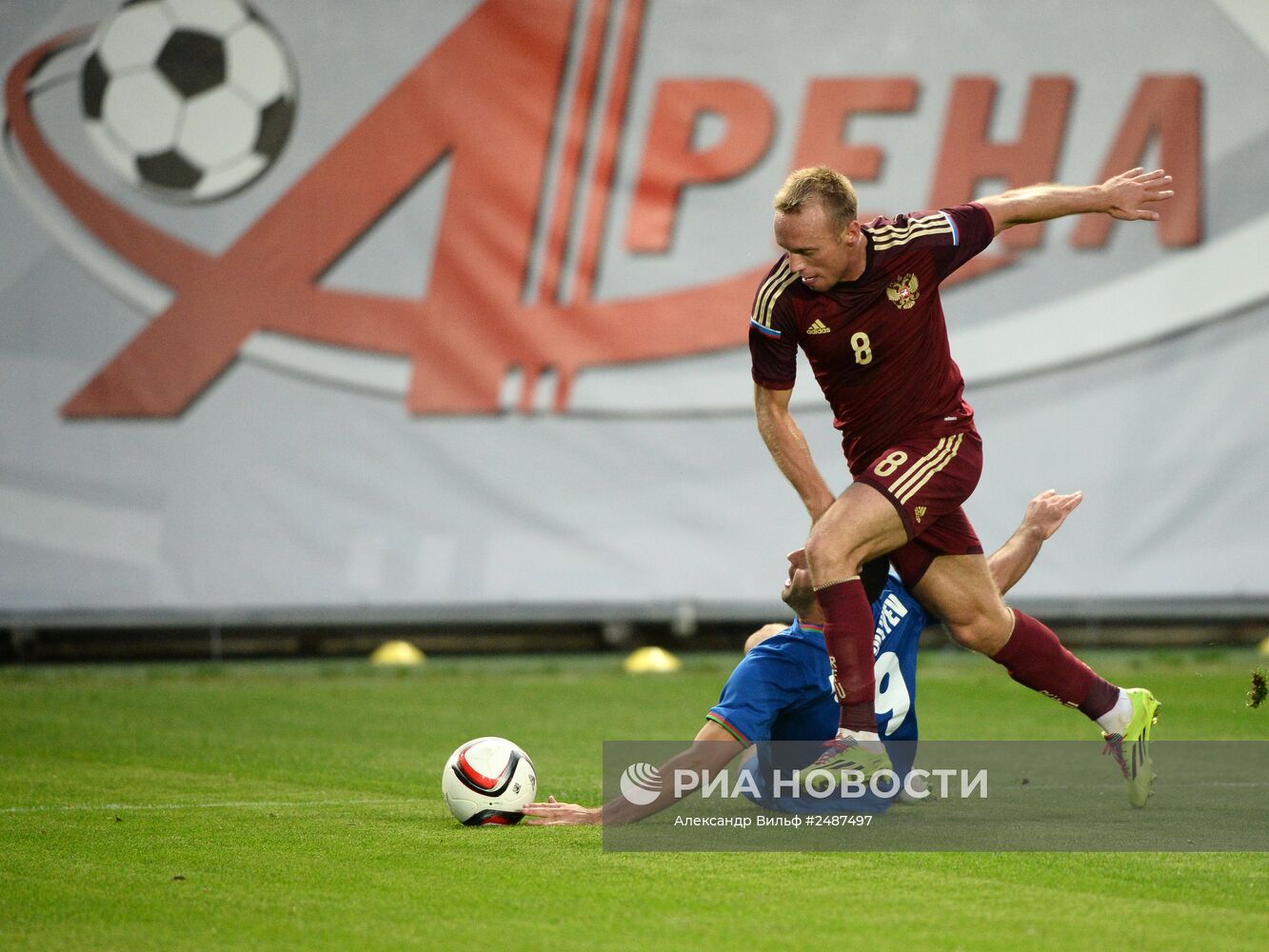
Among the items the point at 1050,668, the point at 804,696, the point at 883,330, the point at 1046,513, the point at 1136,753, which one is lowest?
the point at 1136,753

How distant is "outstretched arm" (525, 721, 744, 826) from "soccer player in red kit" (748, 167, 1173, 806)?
1.23ft

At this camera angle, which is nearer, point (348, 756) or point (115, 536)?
point (348, 756)

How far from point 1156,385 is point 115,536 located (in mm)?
7334

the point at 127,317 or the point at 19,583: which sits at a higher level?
the point at 127,317

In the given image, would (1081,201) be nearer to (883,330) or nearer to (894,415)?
(883,330)

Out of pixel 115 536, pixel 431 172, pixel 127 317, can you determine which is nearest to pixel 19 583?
pixel 115 536

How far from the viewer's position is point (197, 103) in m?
12.4

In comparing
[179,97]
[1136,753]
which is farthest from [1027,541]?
[179,97]

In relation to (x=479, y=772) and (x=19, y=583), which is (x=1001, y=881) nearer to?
(x=479, y=772)

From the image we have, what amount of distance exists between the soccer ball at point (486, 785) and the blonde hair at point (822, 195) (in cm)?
187

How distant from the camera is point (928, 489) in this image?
5637 millimetres

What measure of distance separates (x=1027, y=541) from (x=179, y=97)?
8008 mm

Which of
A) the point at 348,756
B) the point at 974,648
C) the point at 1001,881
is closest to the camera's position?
the point at 1001,881

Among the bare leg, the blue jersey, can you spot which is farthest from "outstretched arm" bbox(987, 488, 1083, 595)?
the bare leg
